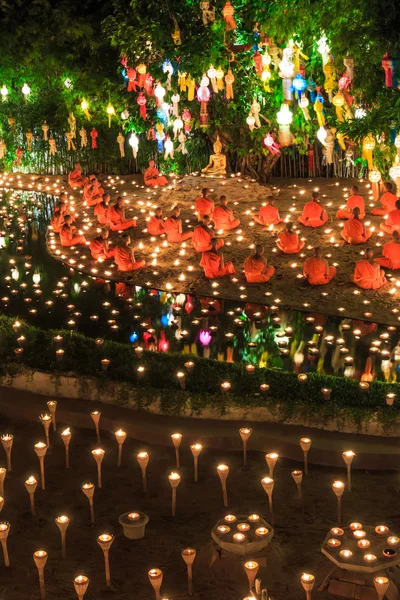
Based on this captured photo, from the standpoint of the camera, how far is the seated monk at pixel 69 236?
39.3 ft

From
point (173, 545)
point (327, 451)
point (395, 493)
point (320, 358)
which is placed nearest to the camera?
point (173, 545)

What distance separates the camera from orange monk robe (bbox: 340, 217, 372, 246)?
35.6 feet

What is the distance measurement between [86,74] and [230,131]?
12.8ft

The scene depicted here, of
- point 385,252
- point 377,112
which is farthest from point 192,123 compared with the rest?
point 377,112

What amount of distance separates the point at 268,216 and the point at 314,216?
68cm

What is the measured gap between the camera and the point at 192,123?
14.8m

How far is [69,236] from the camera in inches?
472

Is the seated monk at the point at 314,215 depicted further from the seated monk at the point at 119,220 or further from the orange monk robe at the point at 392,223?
the seated monk at the point at 119,220

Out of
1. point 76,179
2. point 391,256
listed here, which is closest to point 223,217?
point 391,256

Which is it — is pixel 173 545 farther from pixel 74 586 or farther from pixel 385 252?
pixel 385 252

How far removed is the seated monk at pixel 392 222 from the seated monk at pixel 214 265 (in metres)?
2.42

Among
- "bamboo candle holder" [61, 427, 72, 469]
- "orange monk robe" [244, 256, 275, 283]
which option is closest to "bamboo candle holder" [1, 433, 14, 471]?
"bamboo candle holder" [61, 427, 72, 469]

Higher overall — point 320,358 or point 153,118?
point 153,118

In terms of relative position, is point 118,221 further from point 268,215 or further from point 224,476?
point 224,476
